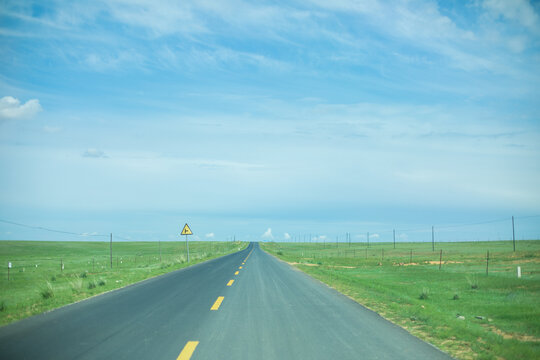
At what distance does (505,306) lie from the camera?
41.8 feet

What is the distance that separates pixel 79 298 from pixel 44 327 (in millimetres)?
4689

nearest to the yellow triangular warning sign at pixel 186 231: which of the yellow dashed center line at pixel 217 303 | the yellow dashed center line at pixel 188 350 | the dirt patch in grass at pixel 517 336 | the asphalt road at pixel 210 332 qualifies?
the asphalt road at pixel 210 332

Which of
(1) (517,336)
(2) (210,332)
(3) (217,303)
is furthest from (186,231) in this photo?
(1) (517,336)

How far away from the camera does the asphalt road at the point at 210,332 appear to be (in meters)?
5.88

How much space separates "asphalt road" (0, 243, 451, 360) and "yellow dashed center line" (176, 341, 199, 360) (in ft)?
0.05

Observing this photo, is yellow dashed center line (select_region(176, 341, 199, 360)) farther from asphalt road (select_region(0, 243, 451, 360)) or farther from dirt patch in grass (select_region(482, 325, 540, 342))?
dirt patch in grass (select_region(482, 325, 540, 342))

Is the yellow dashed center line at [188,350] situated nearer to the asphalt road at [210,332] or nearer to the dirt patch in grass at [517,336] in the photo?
the asphalt road at [210,332]

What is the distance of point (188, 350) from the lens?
5914mm

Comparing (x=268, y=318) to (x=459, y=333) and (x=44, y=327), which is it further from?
(x=44, y=327)

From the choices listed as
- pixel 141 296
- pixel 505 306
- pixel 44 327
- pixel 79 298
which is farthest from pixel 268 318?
pixel 505 306

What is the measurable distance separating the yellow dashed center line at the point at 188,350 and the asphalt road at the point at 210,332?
2 centimetres

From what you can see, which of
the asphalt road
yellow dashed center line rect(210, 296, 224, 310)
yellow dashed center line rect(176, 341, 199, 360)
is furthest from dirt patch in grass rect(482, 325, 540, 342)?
yellow dashed center line rect(210, 296, 224, 310)

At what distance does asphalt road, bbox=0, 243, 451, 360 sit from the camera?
5875 millimetres

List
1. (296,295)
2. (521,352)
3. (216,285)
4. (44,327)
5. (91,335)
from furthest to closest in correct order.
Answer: (216,285) < (296,295) < (44,327) < (91,335) < (521,352)
